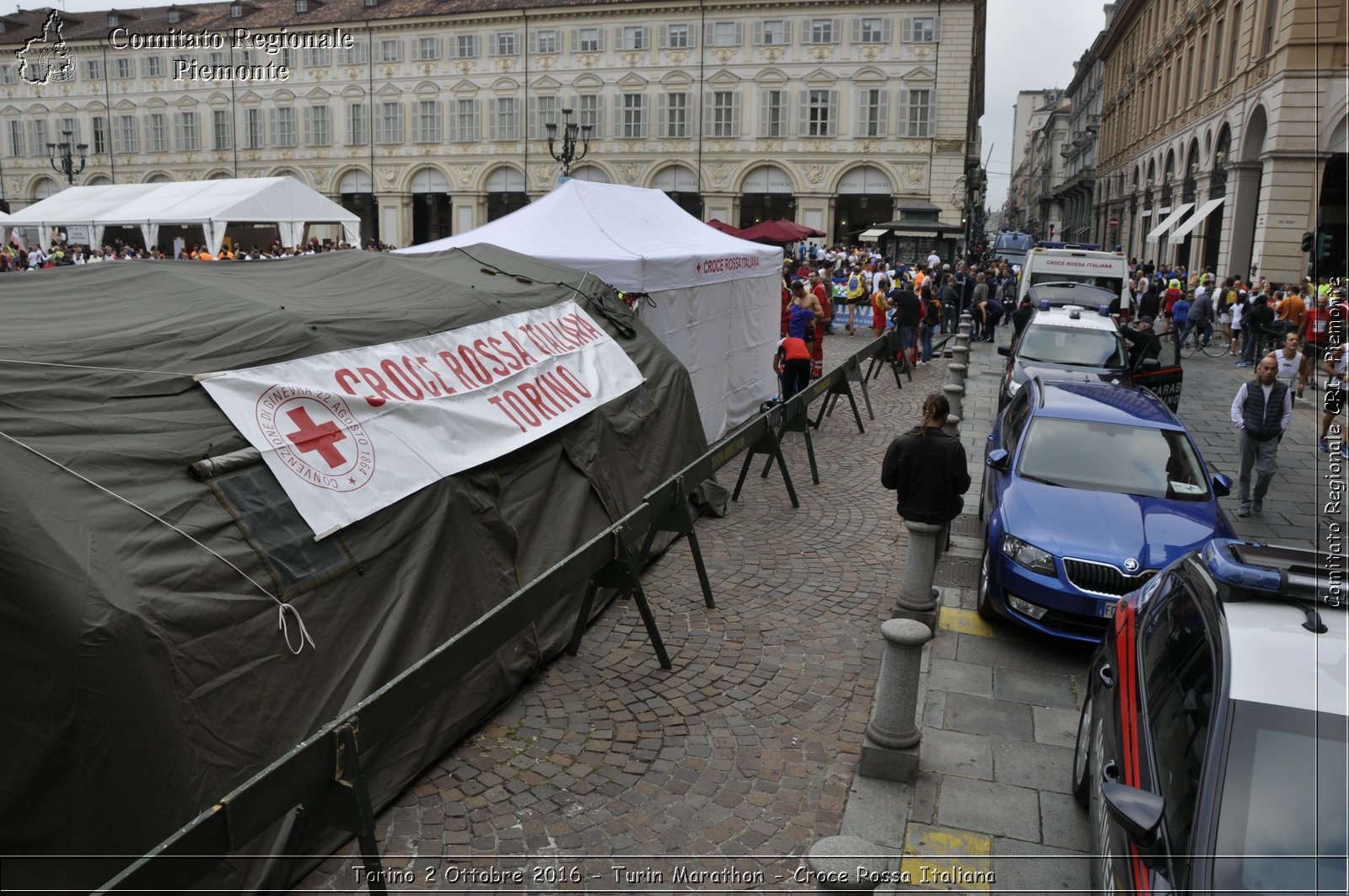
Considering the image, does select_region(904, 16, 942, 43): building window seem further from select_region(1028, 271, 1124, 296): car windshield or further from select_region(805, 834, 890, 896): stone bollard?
select_region(805, 834, 890, 896): stone bollard

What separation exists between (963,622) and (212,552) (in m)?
5.30

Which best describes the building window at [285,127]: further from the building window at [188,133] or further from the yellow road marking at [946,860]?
the yellow road marking at [946,860]

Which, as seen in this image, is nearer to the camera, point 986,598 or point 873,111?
point 986,598

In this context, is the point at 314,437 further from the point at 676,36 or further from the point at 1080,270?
the point at 676,36

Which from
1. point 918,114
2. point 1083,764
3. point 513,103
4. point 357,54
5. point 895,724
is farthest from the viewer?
point 357,54

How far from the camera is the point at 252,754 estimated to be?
4094mm

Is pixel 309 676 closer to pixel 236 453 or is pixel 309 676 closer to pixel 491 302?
pixel 236 453

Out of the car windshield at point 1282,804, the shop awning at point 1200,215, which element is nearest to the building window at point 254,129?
the shop awning at point 1200,215

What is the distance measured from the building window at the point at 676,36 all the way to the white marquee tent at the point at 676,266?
39.6 m

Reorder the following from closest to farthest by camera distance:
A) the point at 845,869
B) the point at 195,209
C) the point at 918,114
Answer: the point at 845,869
the point at 195,209
the point at 918,114

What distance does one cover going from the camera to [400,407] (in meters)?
5.69

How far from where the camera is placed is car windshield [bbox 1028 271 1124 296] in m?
21.8

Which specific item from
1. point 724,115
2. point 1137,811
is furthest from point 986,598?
point 724,115

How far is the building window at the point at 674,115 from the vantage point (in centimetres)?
4988
